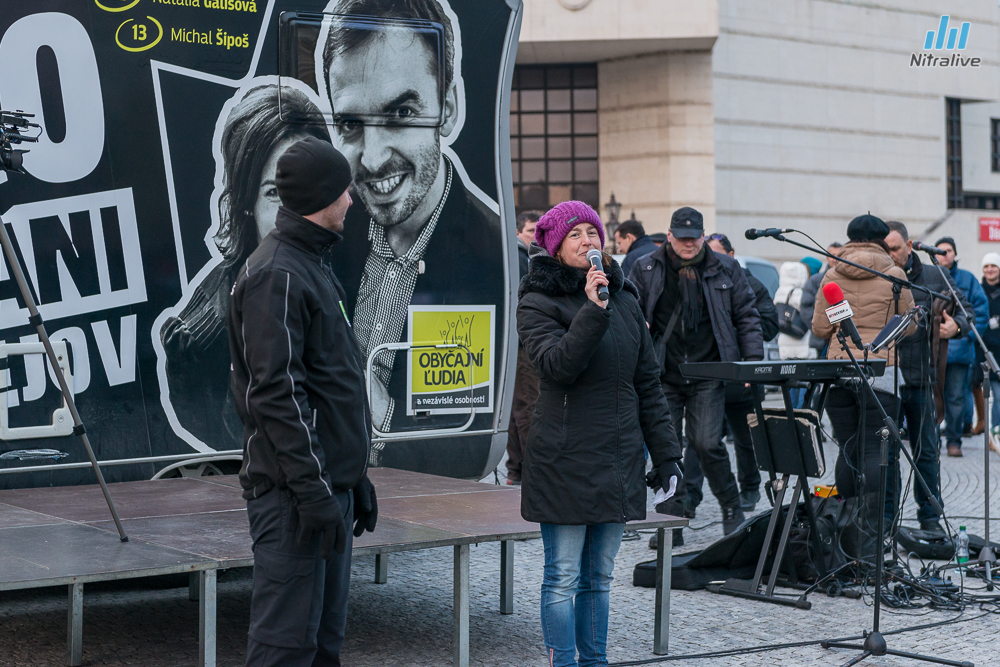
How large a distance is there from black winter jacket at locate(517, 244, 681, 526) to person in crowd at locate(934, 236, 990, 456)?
7452 mm

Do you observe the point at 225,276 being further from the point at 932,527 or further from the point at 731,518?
the point at 932,527

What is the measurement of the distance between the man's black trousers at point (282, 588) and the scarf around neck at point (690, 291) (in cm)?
417

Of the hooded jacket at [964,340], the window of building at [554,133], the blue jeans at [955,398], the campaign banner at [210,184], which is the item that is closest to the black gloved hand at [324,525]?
the campaign banner at [210,184]

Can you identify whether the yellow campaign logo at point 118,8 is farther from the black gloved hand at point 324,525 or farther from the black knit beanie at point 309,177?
the black gloved hand at point 324,525

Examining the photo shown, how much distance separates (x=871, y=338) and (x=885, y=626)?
1772mm

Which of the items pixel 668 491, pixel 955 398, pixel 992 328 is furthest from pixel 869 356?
pixel 992 328

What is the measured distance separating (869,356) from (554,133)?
22416mm

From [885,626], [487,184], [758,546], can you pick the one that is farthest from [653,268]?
[885,626]

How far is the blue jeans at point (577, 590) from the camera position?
4.23 metres

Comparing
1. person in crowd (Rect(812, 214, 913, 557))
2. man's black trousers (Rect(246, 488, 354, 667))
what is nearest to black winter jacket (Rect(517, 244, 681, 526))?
man's black trousers (Rect(246, 488, 354, 667))

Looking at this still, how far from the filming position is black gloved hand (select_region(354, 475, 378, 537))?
11.8 feet

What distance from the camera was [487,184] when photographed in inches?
267

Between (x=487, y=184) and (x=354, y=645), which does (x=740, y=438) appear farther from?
(x=354, y=645)

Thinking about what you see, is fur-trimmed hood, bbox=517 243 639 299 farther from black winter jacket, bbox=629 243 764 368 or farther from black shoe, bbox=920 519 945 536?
black shoe, bbox=920 519 945 536
